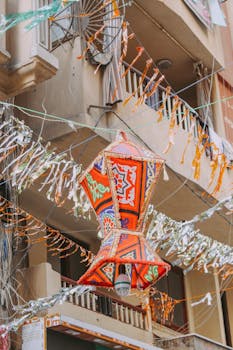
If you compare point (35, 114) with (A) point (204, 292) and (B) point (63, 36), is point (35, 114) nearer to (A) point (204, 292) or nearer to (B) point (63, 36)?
(B) point (63, 36)

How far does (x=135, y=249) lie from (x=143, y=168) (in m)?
0.94

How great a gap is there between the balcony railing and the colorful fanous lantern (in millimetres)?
4579

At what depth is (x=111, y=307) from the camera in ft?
45.5

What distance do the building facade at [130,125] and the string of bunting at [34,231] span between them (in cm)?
17

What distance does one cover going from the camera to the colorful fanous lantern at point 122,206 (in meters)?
8.03

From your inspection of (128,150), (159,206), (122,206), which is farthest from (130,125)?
(122,206)

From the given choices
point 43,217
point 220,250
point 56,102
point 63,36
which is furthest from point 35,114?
point 220,250

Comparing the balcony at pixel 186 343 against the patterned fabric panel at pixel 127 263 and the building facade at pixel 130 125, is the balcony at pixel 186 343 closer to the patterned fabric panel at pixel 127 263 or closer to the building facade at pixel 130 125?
the building facade at pixel 130 125

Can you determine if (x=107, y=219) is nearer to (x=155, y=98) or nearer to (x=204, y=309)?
(x=155, y=98)

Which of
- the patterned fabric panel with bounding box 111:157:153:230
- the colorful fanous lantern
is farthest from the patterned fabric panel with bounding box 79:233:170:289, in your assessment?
the patterned fabric panel with bounding box 111:157:153:230

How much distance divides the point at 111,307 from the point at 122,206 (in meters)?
5.95

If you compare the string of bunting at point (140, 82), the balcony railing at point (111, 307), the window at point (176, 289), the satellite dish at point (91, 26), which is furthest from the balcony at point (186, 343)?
the satellite dish at point (91, 26)

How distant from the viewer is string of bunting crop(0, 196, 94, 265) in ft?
38.7

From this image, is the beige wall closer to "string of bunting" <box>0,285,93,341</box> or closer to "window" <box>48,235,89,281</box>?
"window" <box>48,235,89,281</box>
